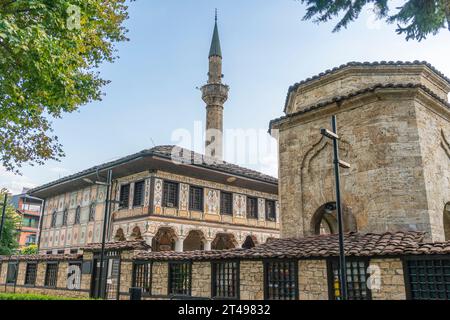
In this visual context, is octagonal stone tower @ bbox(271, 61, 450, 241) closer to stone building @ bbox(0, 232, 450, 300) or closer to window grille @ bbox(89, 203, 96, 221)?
stone building @ bbox(0, 232, 450, 300)

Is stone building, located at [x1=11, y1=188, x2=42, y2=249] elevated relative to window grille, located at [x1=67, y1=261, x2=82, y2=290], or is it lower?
elevated

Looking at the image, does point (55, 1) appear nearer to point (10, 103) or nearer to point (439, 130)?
point (10, 103)

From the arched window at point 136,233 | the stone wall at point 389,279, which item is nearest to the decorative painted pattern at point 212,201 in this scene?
the arched window at point 136,233

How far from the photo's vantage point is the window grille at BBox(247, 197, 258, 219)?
22.7 m

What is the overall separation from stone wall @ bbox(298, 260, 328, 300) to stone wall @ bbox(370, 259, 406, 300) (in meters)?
1.08

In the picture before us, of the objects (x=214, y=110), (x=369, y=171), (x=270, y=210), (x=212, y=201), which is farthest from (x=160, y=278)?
(x=214, y=110)

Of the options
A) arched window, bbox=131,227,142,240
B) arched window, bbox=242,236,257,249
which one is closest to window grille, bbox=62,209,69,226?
arched window, bbox=131,227,142,240

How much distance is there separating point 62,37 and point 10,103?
98.9 inches

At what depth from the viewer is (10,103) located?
8.95 meters

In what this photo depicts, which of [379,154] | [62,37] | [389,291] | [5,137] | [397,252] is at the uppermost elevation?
[62,37]

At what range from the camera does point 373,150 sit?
31.0ft

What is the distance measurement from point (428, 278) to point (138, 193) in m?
14.8

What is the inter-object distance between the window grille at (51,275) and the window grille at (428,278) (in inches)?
539
